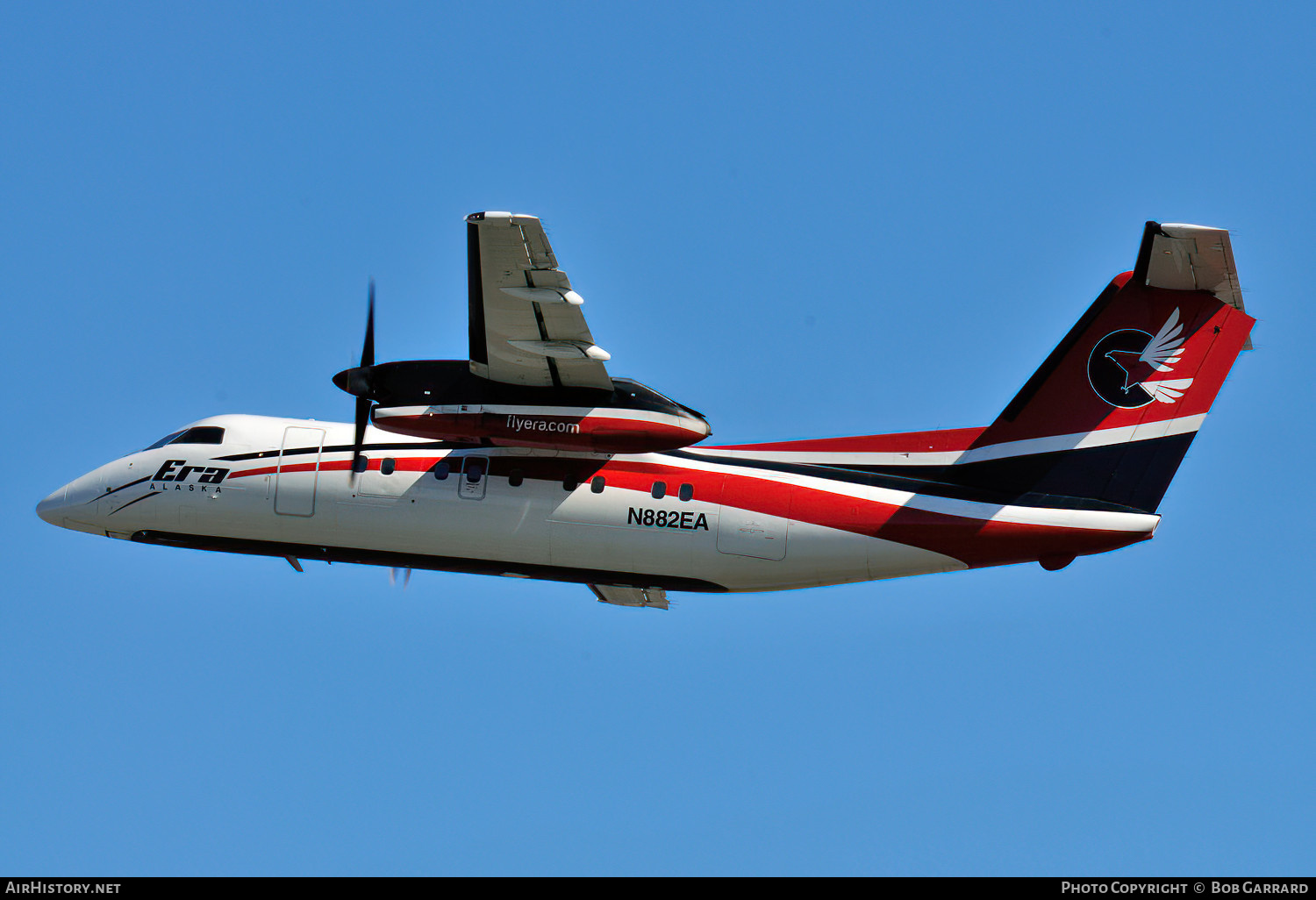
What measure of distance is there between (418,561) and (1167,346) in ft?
34.8

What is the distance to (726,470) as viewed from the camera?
18.9 metres

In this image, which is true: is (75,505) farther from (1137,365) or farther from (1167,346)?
(1167,346)

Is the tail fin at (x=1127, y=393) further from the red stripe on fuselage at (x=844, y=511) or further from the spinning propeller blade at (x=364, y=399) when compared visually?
the spinning propeller blade at (x=364, y=399)

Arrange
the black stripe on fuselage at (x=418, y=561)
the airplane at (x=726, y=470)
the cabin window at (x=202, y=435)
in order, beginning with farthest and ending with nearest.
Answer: the cabin window at (x=202, y=435), the black stripe on fuselage at (x=418, y=561), the airplane at (x=726, y=470)

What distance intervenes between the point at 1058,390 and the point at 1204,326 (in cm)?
203

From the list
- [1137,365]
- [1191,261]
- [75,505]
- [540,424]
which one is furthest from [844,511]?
[75,505]

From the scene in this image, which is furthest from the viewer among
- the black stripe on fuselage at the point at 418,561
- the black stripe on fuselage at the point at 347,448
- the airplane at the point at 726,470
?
the black stripe on fuselage at the point at 347,448

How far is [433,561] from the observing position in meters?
19.3

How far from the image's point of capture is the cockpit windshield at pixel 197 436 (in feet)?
66.4

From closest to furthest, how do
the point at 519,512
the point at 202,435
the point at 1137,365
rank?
the point at 1137,365 < the point at 519,512 < the point at 202,435

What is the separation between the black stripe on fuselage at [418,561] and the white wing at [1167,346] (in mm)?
6548

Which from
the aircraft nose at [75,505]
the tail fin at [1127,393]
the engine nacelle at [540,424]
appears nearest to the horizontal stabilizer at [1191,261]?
the tail fin at [1127,393]

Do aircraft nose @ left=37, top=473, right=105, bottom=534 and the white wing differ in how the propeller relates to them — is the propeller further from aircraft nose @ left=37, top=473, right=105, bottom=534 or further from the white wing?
the white wing
